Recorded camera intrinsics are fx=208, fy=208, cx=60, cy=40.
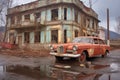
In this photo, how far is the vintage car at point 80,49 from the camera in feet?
40.3

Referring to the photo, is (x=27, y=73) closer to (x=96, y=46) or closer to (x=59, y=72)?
(x=59, y=72)

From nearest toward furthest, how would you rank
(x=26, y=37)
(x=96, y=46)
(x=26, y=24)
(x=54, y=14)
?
1. (x=96, y=46)
2. (x=54, y=14)
3. (x=26, y=24)
4. (x=26, y=37)

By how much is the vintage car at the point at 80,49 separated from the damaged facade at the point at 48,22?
14.3m

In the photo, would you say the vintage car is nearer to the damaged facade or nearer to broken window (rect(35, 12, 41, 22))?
the damaged facade

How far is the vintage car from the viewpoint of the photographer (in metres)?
12.3

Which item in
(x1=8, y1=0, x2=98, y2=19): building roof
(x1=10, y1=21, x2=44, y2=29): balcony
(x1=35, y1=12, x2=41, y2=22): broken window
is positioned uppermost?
(x1=8, y1=0, x2=98, y2=19): building roof

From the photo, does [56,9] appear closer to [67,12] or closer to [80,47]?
[67,12]

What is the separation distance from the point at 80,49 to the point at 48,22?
18687 millimetres

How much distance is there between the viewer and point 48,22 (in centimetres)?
3075

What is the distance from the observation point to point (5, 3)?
39.7 meters

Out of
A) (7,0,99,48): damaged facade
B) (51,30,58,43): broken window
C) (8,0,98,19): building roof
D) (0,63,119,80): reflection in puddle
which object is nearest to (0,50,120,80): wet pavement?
(0,63,119,80): reflection in puddle

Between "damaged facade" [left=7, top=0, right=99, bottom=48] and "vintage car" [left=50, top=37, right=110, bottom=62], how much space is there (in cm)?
1433

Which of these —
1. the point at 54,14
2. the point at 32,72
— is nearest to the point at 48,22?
the point at 54,14

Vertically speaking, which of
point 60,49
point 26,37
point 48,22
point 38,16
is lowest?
point 60,49
